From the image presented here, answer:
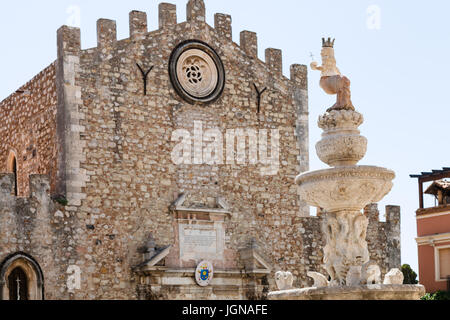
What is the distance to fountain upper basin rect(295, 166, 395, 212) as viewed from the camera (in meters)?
14.8

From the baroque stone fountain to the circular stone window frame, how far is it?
8447mm

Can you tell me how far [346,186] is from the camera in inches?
584

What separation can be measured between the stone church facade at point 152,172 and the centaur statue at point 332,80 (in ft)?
25.9

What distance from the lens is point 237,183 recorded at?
81.0ft

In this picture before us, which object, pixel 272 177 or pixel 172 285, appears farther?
pixel 272 177

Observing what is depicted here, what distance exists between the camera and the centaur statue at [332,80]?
1585 centimetres

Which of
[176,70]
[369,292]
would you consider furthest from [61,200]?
[369,292]

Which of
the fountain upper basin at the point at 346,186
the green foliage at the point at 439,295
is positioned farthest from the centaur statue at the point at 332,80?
the green foliage at the point at 439,295

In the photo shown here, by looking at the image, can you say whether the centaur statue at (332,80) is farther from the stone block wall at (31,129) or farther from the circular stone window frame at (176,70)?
the stone block wall at (31,129)

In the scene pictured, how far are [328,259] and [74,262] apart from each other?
8.13 metres

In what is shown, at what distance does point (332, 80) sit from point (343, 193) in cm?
223

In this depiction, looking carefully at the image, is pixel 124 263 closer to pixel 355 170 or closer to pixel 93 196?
pixel 93 196

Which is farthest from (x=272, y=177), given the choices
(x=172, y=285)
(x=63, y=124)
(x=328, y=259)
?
(x=328, y=259)

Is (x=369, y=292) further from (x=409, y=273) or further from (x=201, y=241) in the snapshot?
(x=409, y=273)
